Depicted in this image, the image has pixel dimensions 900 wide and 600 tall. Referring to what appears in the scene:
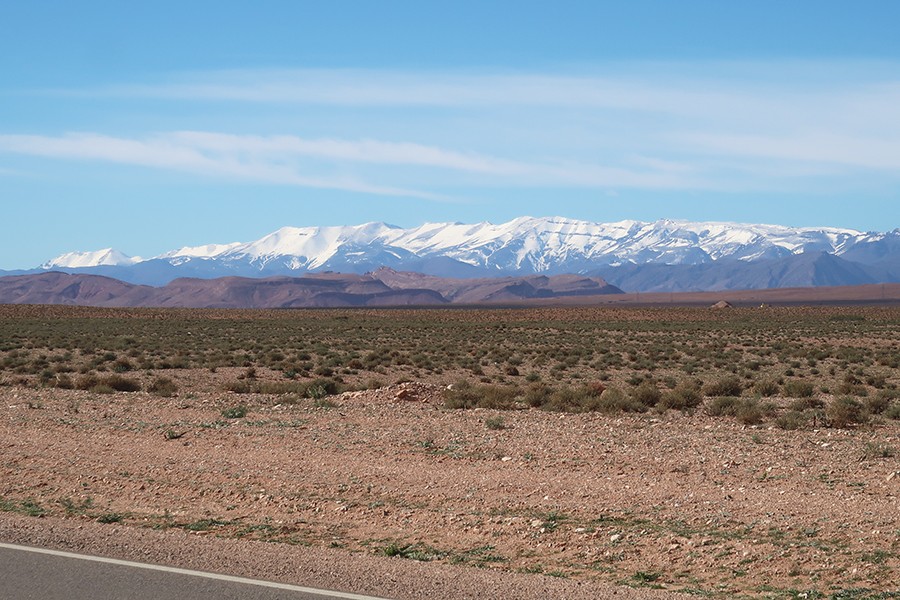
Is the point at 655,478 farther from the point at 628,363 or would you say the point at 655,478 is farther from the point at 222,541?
the point at 628,363

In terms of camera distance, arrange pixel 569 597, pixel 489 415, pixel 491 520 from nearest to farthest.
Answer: pixel 569 597, pixel 491 520, pixel 489 415

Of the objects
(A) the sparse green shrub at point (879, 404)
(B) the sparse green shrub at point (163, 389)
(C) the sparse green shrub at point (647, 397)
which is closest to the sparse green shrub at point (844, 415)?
(A) the sparse green shrub at point (879, 404)

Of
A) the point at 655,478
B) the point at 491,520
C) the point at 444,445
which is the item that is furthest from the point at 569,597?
the point at 444,445

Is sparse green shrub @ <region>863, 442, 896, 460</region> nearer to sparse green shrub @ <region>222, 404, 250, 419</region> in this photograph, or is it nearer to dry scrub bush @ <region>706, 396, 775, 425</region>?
dry scrub bush @ <region>706, 396, 775, 425</region>

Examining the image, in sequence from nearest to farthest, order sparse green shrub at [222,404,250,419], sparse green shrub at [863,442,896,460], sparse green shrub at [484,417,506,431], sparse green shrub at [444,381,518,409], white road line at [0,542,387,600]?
white road line at [0,542,387,600] → sparse green shrub at [863,442,896,460] → sparse green shrub at [484,417,506,431] → sparse green shrub at [222,404,250,419] → sparse green shrub at [444,381,518,409]

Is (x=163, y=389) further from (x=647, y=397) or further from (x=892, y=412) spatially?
(x=892, y=412)

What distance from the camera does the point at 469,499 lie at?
11602 mm

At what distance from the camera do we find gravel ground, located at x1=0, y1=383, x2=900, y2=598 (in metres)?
8.42

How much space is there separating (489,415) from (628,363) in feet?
73.8

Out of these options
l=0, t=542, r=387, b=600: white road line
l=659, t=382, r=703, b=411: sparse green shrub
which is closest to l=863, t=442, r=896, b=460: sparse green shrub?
l=659, t=382, r=703, b=411: sparse green shrub

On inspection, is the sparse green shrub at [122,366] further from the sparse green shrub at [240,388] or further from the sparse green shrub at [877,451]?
the sparse green shrub at [877,451]

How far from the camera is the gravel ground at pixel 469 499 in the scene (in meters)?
8.42

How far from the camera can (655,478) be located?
12812 mm

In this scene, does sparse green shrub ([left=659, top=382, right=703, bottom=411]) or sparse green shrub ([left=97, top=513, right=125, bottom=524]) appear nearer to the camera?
sparse green shrub ([left=97, top=513, right=125, bottom=524])
